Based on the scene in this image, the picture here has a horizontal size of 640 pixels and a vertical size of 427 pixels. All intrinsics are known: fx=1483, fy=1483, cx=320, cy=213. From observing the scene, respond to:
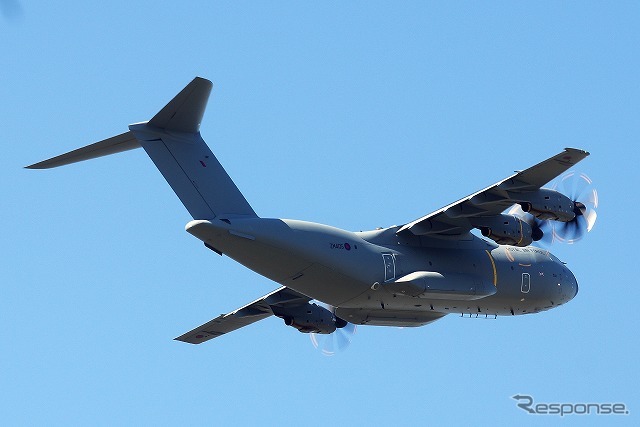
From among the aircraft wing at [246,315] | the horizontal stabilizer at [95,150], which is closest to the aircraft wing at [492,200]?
the aircraft wing at [246,315]

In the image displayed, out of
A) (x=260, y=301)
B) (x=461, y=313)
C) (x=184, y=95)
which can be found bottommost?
(x=461, y=313)

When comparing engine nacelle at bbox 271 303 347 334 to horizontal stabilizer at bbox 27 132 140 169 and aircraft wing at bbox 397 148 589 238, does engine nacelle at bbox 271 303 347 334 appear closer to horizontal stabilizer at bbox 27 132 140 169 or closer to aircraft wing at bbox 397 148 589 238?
aircraft wing at bbox 397 148 589 238

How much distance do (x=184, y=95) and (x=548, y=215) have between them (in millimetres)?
6641

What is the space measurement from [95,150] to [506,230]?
732 centimetres

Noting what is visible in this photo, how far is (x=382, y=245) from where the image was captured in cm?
2636

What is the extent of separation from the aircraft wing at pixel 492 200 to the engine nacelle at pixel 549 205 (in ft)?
0.46

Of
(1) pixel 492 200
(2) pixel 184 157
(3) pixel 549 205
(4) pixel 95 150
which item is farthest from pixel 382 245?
(4) pixel 95 150

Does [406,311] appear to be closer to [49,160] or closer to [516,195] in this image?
[516,195]

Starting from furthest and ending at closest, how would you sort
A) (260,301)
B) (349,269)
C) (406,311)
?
(260,301)
(406,311)
(349,269)

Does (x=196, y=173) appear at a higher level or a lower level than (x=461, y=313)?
higher

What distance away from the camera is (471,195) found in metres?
25.7

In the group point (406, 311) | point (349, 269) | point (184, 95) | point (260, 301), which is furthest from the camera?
point (260, 301)

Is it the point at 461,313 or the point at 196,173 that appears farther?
the point at 461,313

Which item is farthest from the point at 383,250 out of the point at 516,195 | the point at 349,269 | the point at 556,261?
the point at 556,261
